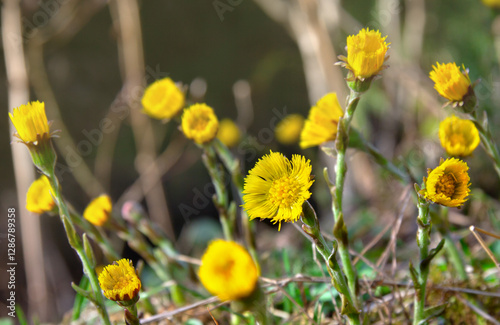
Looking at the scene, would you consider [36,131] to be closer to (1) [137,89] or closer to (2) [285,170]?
(2) [285,170]

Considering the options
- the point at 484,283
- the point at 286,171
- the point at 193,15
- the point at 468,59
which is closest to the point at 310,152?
the point at 468,59

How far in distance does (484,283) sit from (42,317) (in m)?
1.66

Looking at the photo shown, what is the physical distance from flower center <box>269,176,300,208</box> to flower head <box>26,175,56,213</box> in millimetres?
480

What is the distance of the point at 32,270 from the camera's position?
179cm

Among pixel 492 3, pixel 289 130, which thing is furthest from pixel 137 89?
pixel 492 3

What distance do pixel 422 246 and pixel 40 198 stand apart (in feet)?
2.36

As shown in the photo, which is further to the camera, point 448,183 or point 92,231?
point 92,231

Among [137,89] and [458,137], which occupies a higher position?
[137,89]

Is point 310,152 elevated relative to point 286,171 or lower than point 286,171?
lower

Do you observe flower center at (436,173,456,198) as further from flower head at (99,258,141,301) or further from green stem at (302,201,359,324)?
flower head at (99,258,141,301)

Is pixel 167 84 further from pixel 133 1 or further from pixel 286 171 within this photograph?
pixel 133 1

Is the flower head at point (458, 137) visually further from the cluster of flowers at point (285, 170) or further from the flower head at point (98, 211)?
the flower head at point (98, 211)

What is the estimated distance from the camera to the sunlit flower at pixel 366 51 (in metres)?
0.64

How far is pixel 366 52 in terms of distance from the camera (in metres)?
0.65
